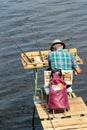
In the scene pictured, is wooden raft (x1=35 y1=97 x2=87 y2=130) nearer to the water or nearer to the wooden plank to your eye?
the wooden plank

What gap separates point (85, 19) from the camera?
24.1 meters

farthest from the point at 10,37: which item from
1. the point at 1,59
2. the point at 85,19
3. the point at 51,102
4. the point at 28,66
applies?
the point at 51,102

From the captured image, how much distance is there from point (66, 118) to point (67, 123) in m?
0.31

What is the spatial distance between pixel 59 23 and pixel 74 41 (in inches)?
126

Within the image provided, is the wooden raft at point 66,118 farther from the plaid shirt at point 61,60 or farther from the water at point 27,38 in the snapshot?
the water at point 27,38

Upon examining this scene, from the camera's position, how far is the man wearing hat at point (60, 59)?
1116 centimetres

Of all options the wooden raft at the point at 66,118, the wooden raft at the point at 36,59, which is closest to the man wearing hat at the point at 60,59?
the wooden raft at the point at 36,59

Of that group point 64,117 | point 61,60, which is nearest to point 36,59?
point 61,60

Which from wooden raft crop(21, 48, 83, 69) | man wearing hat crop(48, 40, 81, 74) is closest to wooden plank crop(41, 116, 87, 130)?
man wearing hat crop(48, 40, 81, 74)

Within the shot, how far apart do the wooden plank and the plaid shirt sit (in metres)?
1.48

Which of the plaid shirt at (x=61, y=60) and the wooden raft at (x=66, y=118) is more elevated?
the plaid shirt at (x=61, y=60)

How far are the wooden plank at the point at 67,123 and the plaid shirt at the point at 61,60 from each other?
1.48 metres

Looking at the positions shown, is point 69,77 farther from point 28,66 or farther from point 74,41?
point 74,41

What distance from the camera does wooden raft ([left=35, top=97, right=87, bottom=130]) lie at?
32.9 ft
